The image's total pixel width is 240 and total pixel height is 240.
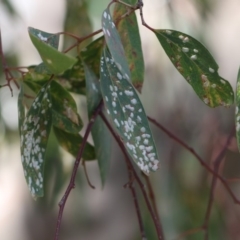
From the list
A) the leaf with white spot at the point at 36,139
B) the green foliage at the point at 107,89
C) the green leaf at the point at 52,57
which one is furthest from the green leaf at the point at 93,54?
the green leaf at the point at 52,57

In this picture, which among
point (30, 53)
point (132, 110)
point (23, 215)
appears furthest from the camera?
point (23, 215)

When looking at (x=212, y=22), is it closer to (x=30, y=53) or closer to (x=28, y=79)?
(x=30, y=53)

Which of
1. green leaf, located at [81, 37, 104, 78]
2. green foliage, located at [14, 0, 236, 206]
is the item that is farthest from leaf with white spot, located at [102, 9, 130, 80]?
green leaf, located at [81, 37, 104, 78]

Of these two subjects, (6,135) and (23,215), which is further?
(23,215)

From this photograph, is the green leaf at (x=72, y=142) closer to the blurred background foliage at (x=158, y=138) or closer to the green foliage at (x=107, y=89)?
the green foliage at (x=107, y=89)

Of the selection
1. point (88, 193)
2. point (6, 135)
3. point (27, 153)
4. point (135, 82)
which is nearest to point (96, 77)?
point (135, 82)

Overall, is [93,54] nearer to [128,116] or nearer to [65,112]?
[65,112]
